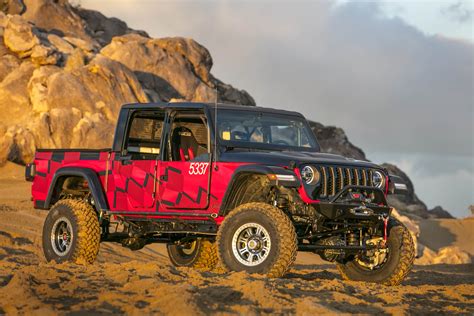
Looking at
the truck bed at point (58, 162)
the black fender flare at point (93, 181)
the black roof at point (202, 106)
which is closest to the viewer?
the black roof at point (202, 106)

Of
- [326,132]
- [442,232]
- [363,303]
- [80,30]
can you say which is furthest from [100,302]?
[326,132]

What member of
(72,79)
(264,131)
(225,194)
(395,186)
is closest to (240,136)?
(264,131)

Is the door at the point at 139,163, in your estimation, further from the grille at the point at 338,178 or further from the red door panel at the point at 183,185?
the grille at the point at 338,178

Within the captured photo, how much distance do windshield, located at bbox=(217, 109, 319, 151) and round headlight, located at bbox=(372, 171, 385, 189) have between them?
1129 mm

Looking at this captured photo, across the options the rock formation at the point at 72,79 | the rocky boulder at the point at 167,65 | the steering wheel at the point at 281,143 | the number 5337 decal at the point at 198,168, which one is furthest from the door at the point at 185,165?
the rocky boulder at the point at 167,65

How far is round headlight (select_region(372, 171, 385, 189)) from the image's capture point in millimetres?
11055

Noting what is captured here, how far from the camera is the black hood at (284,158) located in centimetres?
1032

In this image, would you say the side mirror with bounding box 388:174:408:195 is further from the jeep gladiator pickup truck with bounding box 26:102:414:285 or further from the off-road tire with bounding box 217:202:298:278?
the off-road tire with bounding box 217:202:298:278

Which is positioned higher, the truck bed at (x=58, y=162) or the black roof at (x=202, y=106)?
the black roof at (x=202, y=106)

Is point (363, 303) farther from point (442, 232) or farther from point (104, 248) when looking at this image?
point (442, 232)

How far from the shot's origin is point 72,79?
33.2 m

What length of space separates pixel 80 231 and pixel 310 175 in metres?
3.39

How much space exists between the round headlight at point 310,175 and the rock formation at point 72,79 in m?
21.6

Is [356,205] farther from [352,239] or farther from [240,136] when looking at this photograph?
[240,136]
